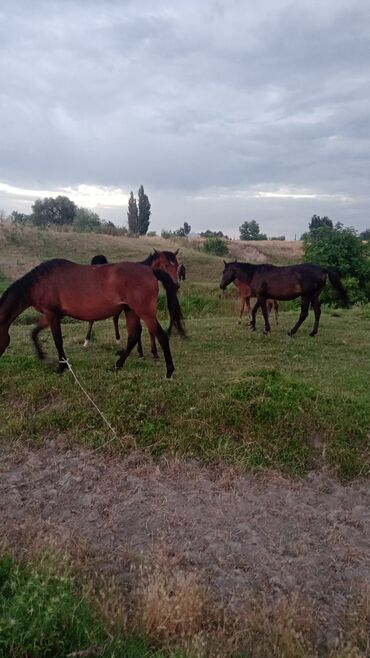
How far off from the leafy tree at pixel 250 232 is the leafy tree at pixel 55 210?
2112cm

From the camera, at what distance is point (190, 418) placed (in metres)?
5.96

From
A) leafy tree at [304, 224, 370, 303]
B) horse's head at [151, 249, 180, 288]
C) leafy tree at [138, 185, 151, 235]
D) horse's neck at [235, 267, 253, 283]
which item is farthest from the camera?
leafy tree at [138, 185, 151, 235]

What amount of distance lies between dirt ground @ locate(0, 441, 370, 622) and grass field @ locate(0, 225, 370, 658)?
0.26m

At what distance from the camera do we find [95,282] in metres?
7.21

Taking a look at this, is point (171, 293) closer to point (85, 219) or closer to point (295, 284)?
point (295, 284)

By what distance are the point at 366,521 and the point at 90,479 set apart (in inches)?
106

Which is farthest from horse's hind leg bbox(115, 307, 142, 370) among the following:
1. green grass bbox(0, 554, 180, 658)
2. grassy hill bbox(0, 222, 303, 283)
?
grassy hill bbox(0, 222, 303, 283)

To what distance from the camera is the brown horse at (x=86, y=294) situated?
23.3ft

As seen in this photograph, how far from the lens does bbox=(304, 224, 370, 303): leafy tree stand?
70.8 feet

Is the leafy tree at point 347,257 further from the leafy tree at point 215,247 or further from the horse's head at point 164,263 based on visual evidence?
the leafy tree at point 215,247

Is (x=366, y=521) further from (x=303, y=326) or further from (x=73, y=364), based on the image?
(x=303, y=326)

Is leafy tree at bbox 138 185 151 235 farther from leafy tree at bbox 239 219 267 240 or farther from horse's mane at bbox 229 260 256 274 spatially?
horse's mane at bbox 229 260 256 274

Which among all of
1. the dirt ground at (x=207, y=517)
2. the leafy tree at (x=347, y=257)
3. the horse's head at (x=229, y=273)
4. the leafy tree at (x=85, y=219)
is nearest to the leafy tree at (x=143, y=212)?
the leafy tree at (x=85, y=219)

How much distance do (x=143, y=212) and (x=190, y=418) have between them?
61.0 meters
